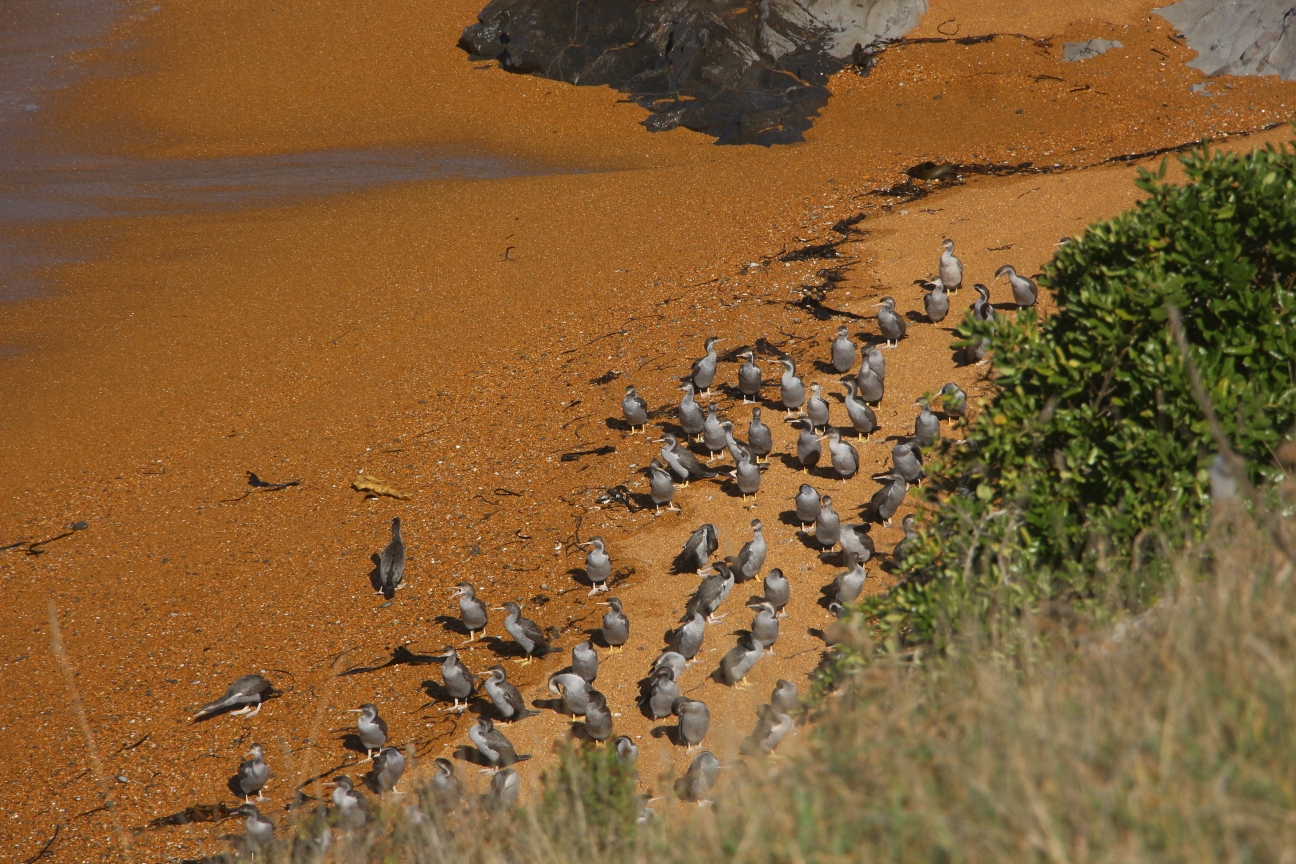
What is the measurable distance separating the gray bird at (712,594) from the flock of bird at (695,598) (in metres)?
0.02

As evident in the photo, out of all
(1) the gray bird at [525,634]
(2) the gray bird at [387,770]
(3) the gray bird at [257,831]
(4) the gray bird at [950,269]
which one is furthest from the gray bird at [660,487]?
(3) the gray bird at [257,831]

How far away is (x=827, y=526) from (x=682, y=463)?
2158mm

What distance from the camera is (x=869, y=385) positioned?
1326 cm

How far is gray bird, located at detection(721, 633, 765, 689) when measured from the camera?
9.92 meters

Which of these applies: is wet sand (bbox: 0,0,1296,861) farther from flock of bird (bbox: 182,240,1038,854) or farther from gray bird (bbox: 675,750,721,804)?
gray bird (bbox: 675,750,721,804)

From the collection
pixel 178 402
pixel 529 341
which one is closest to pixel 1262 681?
pixel 529 341

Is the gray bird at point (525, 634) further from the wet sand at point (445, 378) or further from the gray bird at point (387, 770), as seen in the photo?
the gray bird at point (387, 770)

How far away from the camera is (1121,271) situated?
6.52 m

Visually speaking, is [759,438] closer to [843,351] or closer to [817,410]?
[817,410]

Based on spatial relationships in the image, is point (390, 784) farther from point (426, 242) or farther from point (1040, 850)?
point (426, 242)

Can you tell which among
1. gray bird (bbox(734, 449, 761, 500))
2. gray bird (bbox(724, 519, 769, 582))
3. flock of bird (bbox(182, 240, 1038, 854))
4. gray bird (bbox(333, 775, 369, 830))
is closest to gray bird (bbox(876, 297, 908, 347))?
flock of bird (bbox(182, 240, 1038, 854))

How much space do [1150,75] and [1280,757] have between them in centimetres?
2156

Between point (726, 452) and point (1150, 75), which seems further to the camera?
point (1150, 75)

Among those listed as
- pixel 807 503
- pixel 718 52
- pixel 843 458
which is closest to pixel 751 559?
pixel 807 503
